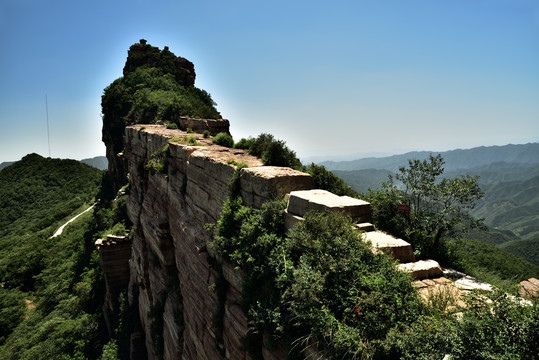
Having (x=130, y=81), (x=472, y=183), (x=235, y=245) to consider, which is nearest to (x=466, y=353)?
(x=235, y=245)

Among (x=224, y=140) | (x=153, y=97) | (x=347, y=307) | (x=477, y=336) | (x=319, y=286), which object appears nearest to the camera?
(x=477, y=336)

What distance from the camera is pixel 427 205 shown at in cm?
1045

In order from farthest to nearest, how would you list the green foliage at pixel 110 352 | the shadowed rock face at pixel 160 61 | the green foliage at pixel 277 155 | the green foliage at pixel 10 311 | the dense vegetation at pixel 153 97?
the shadowed rock face at pixel 160 61
the dense vegetation at pixel 153 97
the green foliage at pixel 10 311
the green foliage at pixel 110 352
the green foliage at pixel 277 155

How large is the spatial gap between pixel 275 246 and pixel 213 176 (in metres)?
5.24

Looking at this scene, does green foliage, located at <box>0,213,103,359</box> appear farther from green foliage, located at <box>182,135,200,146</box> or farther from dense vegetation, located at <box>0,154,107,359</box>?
green foliage, located at <box>182,135,200,146</box>

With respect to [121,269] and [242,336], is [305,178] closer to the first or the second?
[242,336]

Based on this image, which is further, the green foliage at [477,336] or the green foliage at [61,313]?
the green foliage at [61,313]

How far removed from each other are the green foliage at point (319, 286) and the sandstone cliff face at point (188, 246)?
1184mm

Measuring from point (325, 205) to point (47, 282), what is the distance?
3794 cm

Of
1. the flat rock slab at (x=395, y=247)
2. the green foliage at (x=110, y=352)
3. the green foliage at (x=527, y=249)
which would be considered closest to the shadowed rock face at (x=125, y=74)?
the green foliage at (x=110, y=352)

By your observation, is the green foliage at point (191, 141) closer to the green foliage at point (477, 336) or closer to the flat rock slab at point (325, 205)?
the flat rock slab at point (325, 205)

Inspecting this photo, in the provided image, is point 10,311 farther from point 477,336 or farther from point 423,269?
point 477,336

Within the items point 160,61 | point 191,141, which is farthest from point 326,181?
point 160,61

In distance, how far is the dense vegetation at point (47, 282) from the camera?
2048cm
